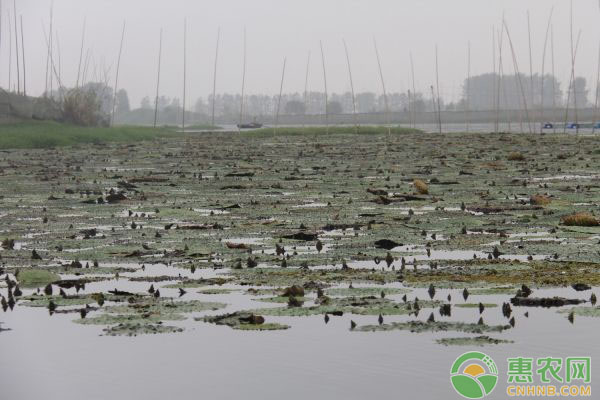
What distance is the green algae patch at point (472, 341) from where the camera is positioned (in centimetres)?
629

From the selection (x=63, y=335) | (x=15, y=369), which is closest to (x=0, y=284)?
(x=63, y=335)

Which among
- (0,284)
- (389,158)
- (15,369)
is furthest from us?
(389,158)

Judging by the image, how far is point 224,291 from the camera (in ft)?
26.4

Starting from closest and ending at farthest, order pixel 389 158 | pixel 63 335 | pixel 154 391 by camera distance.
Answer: pixel 154 391 < pixel 63 335 < pixel 389 158

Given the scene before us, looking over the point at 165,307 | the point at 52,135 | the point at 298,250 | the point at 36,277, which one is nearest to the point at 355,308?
the point at 165,307

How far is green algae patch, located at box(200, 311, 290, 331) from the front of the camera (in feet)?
22.5

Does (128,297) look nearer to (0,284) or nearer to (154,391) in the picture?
(0,284)

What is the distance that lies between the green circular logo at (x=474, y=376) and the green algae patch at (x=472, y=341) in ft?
1.18

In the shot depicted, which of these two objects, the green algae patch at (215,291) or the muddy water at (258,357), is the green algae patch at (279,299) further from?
the muddy water at (258,357)

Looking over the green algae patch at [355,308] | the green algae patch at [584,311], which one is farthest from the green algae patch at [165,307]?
the green algae patch at [584,311]

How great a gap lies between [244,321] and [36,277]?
2.35 meters

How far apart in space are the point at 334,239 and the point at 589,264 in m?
2.83

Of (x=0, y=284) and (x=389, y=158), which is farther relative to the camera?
(x=389, y=158)

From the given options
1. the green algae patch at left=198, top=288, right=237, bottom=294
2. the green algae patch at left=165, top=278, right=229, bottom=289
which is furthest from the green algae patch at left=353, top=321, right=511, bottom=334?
the green algae patch at left=165, top=278, right=229, bottom=289
